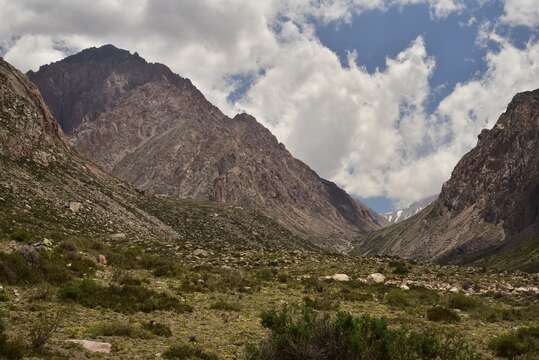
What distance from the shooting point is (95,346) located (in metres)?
12.7

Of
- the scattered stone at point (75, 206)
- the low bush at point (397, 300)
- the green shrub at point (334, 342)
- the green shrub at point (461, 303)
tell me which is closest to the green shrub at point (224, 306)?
the green shrub at point (334, 342)

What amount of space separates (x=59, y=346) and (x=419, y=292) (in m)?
21.4

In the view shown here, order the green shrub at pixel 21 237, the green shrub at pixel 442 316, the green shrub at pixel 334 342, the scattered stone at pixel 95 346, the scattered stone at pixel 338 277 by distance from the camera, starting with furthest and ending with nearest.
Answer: the scattered stone at pixel 338 277 → the green shrub at pixel 21 237 → the green shrub at pixel 442 316 → the scattered stone at pixel 95 346 → the green shrub at pixel 334 342

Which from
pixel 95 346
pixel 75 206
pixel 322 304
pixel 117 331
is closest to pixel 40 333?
pixel 95 346

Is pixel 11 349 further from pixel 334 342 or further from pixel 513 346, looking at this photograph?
pixel 513 346

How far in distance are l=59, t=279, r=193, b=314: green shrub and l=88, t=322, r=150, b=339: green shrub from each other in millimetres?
2829

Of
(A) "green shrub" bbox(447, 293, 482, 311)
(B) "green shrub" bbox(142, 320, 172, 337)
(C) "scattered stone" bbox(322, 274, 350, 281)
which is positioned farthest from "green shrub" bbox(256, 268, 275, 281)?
(B) "green shrub" bbox(142, 320, 172, 337)

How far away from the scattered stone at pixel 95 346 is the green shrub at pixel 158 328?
212 centimetres

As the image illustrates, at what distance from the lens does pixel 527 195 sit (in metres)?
194

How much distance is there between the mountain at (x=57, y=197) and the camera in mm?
42872

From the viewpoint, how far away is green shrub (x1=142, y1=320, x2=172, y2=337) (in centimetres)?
1481

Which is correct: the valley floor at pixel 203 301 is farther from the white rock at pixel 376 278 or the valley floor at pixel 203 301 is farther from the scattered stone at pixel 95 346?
the white rock at pixel 376 278

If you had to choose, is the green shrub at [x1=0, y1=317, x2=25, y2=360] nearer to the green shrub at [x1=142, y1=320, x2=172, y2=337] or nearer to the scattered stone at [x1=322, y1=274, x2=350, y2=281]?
the green shrub at [x1=142, y1=320, x2=172, y2=337]

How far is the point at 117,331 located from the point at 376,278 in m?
22.5
